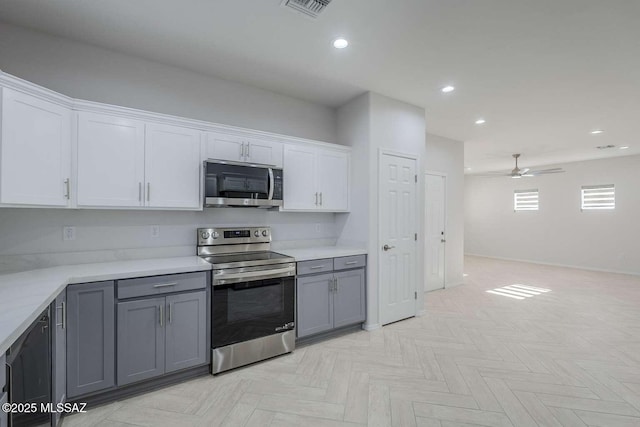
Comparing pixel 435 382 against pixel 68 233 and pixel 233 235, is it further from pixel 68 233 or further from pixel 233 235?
pixel 68 233

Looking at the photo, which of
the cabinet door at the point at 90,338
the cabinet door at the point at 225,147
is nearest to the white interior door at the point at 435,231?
the cabinet door at the point at 225,147

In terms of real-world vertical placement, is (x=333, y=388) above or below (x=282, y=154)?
below

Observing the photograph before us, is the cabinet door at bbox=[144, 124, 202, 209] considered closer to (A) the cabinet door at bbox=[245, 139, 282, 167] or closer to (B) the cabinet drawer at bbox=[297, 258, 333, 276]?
(A) the cabinet door at bbox=[245, 139, 282, 167]

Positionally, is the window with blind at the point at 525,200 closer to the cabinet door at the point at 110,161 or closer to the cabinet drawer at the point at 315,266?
the cabinet drawer at the point at 315,266

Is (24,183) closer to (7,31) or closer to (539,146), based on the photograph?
(7,31)

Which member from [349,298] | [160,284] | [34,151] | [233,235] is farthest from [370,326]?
[34,151]

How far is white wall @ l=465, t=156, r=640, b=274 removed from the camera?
681 centimetres

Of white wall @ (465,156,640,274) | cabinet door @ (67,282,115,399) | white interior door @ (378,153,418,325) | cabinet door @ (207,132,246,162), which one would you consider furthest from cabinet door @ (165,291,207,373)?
white wall @ (465,156,640,274)

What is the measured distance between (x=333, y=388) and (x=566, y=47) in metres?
3.49

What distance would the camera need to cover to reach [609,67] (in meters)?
2.85

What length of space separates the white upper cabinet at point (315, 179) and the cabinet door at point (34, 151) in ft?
6.19

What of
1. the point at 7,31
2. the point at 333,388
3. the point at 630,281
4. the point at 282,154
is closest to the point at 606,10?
the point at 282,154

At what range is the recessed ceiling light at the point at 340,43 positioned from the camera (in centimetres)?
251

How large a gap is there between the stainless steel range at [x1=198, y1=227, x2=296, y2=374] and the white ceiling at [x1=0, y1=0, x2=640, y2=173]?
1761mm
